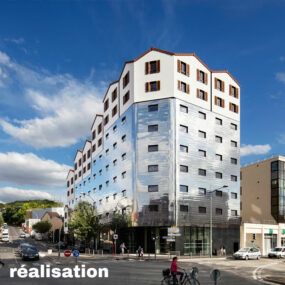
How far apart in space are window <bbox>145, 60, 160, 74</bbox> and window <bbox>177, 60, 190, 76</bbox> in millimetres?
3221

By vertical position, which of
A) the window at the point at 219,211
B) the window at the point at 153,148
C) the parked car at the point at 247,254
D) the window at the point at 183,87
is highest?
the window at the point at 183,87

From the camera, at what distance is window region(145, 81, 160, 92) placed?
237 feet

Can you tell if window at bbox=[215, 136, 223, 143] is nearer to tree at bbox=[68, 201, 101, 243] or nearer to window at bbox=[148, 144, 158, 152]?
window at bbox=[148, 144, 158, 152]

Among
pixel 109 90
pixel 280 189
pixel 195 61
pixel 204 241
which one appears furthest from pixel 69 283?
pixel 280 189

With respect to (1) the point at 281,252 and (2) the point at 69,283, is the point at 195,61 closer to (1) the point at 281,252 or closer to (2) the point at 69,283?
(1) the point at 281,252

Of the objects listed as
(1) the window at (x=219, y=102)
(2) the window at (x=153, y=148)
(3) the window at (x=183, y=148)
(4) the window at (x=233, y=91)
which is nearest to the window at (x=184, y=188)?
(3) the window at (x=183, y=148)

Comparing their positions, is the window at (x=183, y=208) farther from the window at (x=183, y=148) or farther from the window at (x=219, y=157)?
the window at (x=219, y=157)

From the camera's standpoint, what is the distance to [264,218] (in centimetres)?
9388

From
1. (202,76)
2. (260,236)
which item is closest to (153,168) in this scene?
(202,76)

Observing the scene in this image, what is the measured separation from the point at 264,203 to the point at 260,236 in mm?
15790

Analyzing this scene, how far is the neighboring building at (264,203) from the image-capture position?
80.0 meters

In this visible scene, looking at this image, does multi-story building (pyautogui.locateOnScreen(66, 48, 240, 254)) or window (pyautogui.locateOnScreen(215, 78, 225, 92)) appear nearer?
multi-story building (pyautogui.locateOnScreen(66, 48, 240, 254))

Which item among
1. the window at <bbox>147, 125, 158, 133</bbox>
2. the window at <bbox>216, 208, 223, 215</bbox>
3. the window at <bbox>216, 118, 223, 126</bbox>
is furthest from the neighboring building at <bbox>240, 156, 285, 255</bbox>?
the window at <bbox>147, 125, 158, 133</bbox>

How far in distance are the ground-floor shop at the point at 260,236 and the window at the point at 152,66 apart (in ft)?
97.5
